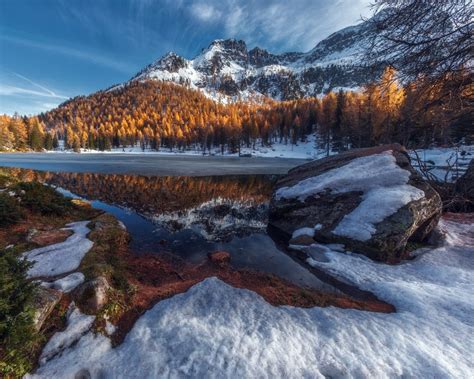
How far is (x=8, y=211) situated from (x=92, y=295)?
24.1 ft

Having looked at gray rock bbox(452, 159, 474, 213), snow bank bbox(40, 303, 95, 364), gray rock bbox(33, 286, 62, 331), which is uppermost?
gray rock bbox(452, 159, 474, 213)

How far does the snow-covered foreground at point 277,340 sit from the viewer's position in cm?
342

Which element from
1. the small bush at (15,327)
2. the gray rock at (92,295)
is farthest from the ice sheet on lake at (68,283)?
the small bush at (15,327)

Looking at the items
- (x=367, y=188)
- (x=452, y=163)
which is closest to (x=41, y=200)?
(x=367, y=188)

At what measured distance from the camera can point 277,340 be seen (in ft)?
13.0

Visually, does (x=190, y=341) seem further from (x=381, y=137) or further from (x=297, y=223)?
(x=381, y=137)

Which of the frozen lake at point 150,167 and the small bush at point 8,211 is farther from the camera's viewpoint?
the frozen lake at point 150,167

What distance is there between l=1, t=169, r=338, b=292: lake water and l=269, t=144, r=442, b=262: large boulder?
5.97 ft

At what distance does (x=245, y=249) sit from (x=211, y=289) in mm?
3721

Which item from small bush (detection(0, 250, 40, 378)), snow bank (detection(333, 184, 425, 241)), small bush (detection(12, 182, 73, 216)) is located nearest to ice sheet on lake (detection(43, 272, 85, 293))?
small bush (detection(0, 250, 40, 378))

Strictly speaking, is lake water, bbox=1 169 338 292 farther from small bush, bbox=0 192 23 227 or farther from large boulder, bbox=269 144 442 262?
small bush, bbox=0 192 23 227

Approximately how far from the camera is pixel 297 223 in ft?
35.5

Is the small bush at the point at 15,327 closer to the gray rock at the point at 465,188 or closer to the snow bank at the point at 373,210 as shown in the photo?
the snow bank at the point at 373,210

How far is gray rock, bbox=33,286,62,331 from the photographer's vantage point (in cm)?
370
